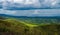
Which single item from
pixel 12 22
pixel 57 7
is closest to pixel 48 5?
pixel 57 7

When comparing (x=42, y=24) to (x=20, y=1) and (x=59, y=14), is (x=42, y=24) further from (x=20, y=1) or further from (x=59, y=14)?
(x=20, y=1)

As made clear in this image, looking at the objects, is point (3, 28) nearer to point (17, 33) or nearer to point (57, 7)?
point (17, 33)

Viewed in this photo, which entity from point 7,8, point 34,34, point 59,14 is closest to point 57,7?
point 59,14

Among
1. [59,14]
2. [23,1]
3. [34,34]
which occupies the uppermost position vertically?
[23,1]

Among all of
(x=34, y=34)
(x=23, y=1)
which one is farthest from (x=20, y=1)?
(x=34, y=34)

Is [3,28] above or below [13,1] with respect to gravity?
below

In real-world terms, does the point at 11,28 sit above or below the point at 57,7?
below
